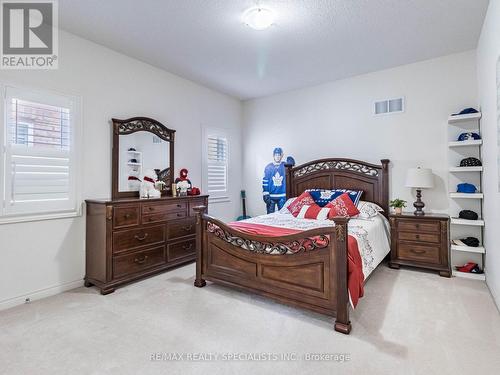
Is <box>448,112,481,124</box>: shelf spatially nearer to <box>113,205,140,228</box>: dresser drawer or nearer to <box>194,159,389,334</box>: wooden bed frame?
<box>194,159,389,334</box>: wooden bed frame

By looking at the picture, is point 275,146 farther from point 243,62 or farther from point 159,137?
point 159,137

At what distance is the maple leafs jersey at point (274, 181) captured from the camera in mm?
5121

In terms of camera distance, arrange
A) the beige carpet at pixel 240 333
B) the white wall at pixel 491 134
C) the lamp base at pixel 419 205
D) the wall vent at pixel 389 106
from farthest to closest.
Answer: the wall vent at pixel 389 106 → the lamp base at pixel 419 205 → the white wall at pixel 491 134 → the beige carpet at pixel 240 333

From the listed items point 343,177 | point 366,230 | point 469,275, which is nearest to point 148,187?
point 366,230

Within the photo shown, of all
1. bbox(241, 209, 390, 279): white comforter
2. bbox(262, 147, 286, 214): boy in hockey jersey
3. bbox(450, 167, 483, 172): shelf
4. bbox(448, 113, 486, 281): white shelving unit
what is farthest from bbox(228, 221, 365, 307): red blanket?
bbox(262, 147, 286, 214): boy in hockey jersey

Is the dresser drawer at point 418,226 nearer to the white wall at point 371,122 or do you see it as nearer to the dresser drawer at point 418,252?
the dresser drawer at point 418,252

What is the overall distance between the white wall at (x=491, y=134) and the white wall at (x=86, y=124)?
384cm

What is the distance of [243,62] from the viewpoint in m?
3.90

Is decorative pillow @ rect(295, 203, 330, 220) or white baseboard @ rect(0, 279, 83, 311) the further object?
decorative pillow @ rect(295, 203, 330, 220)

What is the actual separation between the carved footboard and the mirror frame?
1.18 metres

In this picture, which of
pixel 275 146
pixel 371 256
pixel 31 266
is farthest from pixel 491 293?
pixel 31 266

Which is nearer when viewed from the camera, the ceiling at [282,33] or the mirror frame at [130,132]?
the ceiling at [282,33]

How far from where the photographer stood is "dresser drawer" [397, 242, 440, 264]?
3480 mm

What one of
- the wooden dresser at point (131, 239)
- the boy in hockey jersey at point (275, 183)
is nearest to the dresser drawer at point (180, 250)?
the wooden dresser at point (131, 239)
